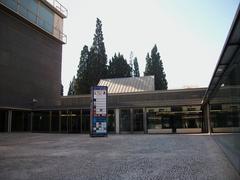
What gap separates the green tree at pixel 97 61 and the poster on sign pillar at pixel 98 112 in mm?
25035

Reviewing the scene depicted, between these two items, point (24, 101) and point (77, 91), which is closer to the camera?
point (24, 101)

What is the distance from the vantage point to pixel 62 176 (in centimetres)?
607

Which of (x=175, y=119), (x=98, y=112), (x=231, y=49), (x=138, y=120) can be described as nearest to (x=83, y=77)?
(x=138, y=120)

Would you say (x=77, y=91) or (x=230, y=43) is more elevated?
(x=77, y=91)

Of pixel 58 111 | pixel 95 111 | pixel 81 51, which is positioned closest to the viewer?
pixel 95 111

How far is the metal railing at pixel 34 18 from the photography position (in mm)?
26656

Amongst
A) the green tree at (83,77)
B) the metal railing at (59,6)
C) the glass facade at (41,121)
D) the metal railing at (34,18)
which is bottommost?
the glass facade at (41,121)

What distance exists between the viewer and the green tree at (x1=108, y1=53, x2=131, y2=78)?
51112 millimetres

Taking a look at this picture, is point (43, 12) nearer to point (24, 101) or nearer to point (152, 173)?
point (24, 101)

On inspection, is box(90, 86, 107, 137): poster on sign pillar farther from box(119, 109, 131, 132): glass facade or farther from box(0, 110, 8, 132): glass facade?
box(0, 110, 8, 132): glass facade

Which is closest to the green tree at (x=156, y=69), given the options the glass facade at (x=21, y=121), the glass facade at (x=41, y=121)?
the glass facade at (x=41, y=121)

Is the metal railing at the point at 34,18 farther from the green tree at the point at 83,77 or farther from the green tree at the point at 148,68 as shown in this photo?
the green tree at the point at 148,68

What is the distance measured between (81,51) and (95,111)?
30645mm

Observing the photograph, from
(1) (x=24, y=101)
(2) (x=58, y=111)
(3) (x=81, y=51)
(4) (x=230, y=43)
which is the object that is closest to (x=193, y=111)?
(2) (x=58, y=111)
